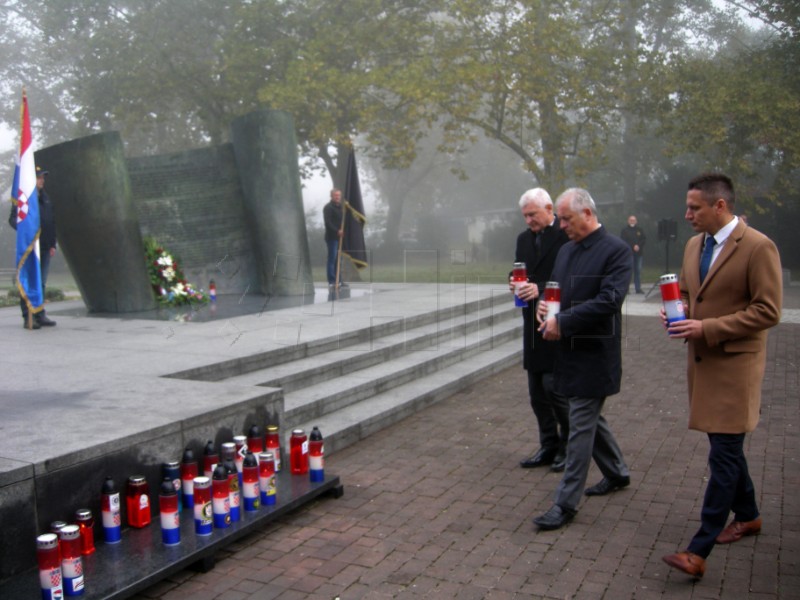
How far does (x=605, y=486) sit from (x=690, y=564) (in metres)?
1.41

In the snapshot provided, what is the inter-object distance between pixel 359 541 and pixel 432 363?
4.50 metres

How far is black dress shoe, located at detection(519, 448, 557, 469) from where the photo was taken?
19.4 feet

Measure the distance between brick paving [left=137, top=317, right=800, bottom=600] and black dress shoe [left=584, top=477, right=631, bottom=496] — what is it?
5 cm

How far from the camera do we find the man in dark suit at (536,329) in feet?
17.9

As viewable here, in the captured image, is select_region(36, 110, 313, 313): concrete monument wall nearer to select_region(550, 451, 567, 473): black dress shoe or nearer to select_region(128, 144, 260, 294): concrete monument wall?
select_region(128, 144, 260, 294): concrete monument wall

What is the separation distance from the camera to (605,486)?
17.3 ft

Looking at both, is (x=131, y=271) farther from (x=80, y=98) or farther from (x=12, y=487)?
(x=80, y=98)

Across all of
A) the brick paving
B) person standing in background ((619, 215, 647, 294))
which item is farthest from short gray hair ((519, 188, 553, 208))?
person standing in background ((619, 215, 647, 294))

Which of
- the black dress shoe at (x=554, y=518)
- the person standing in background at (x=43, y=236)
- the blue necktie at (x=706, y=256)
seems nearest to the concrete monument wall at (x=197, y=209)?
the person standing in background at (x=43, y=236)

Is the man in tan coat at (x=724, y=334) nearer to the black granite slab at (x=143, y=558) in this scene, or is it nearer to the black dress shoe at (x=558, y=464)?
the black dress shoe at (x=558, y=464)

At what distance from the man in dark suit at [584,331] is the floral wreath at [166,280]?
8.16 meters

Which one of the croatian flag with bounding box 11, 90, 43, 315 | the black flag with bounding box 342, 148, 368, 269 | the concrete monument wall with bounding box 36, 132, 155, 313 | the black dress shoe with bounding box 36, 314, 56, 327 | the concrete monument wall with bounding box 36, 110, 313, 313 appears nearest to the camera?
the croatian flag with bounding box 11, 90, 43, 315

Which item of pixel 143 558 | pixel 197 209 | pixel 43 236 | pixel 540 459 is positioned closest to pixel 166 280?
pixel 197 209

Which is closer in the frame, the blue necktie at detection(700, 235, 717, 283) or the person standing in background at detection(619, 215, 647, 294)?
the blue necktie at detection(700, 235, 717, 283)
